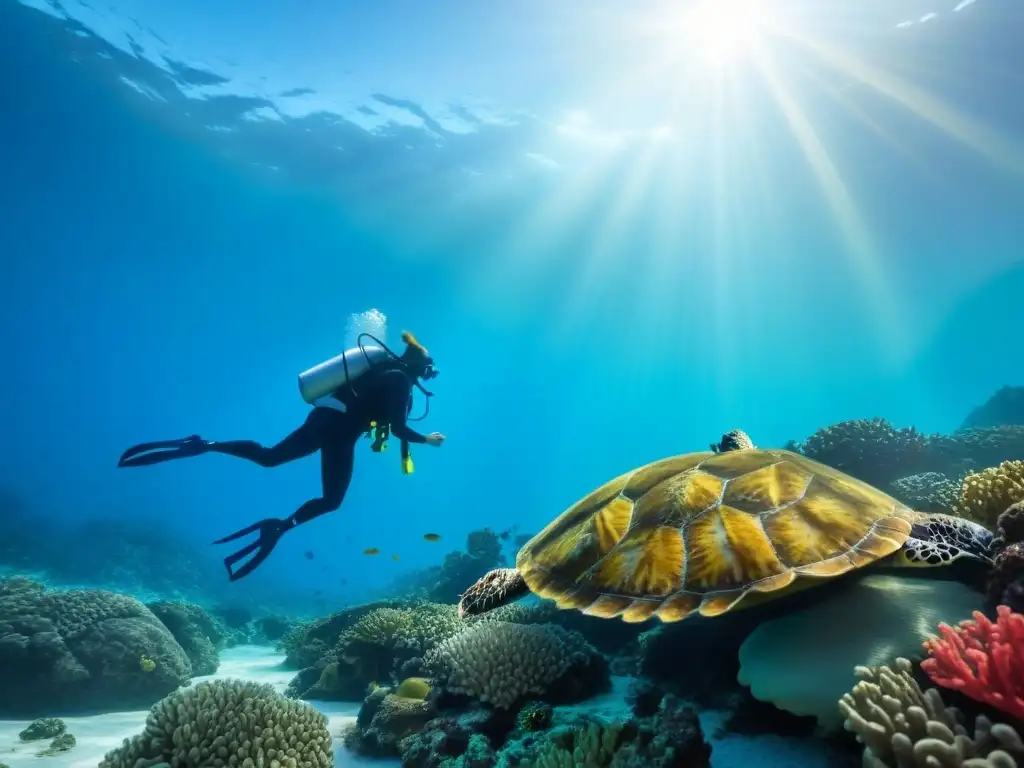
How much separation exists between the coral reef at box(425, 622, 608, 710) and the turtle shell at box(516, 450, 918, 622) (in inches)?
43.9

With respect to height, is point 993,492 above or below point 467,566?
below

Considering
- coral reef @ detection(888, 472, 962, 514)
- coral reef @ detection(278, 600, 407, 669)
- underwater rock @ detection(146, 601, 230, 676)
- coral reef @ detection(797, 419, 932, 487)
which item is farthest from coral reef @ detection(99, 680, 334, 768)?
coral reef @ detection(797, 419, 932, 487)

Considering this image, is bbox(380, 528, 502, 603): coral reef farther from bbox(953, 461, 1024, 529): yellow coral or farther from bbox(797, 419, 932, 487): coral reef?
bbox(953, 461, 1024, 529): yellow coral

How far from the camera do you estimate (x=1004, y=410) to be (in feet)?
66.4

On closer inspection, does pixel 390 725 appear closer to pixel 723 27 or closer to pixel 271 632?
pixel 271 632

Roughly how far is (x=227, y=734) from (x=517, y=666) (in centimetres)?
245

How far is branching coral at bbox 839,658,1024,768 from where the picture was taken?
1854 mm

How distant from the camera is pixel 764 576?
276 cm

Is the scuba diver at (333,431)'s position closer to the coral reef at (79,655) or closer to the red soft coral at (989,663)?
the coral reef at (79,655)

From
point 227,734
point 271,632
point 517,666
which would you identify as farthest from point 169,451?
point 271,632

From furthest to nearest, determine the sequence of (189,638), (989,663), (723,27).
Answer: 1. (723,27)
2. (189,638)
3. (989,663)

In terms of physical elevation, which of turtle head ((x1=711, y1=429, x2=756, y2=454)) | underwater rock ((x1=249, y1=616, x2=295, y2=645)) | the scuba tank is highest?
the scuba tank

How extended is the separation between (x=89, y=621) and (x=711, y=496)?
35.0 ft

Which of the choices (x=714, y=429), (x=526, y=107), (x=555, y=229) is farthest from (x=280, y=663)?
(x=714, y=429)
